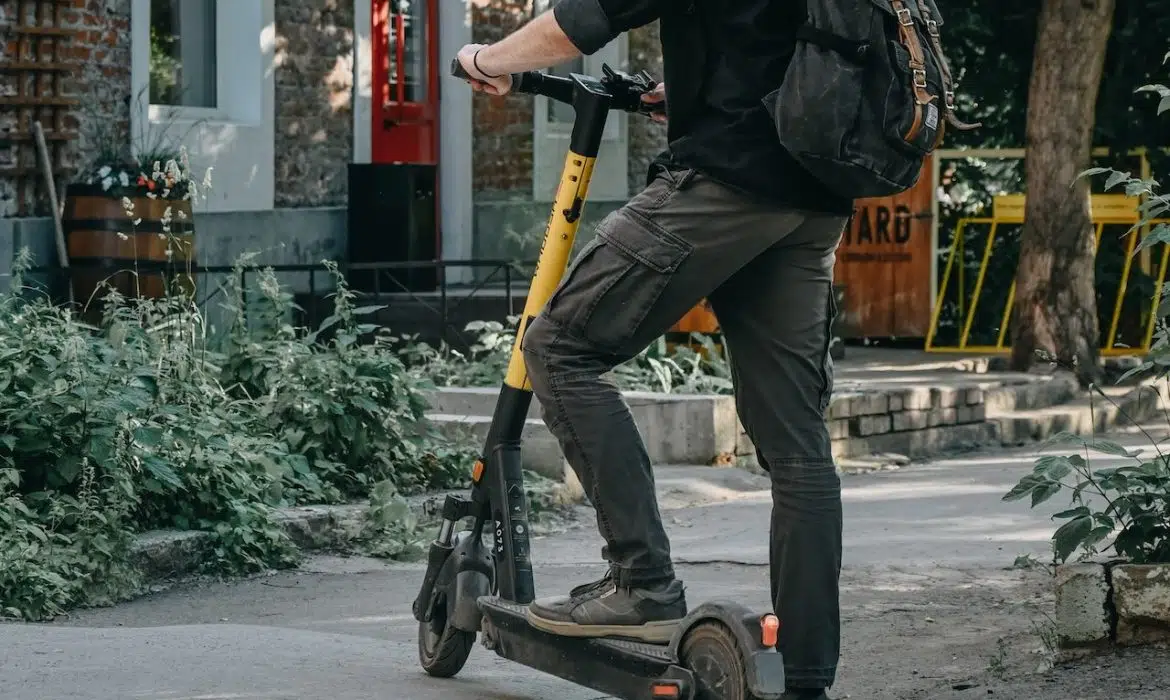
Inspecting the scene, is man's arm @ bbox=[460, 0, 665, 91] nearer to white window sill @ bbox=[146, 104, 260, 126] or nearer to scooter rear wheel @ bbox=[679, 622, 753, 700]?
scooter rear wheel @ bbox=[679, 622, 753, 700]

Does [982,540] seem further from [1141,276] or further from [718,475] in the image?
[1141,276]

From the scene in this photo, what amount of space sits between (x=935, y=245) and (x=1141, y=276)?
1.60 metres

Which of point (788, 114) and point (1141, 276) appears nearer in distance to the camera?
point (788, 114)

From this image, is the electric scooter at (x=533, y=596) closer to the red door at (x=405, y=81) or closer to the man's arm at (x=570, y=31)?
Result: the man's arm at (x=570, y=31)

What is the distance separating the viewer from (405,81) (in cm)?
1455

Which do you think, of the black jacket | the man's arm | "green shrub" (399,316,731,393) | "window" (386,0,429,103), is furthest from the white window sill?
the black jacket

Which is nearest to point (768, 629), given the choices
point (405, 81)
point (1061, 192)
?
point (1061, 192)

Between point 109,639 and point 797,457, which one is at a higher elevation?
point 797,457

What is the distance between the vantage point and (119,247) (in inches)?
418

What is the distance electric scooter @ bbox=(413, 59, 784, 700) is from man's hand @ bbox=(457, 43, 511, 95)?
4 cm

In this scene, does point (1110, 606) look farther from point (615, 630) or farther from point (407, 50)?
point (407, 50)

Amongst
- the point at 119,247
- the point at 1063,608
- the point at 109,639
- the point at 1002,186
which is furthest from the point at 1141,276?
the point at 109,639

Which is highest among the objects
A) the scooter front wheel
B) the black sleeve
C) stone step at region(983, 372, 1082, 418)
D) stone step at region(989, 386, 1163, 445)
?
the black sleeve

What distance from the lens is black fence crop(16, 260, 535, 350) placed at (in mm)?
10531
